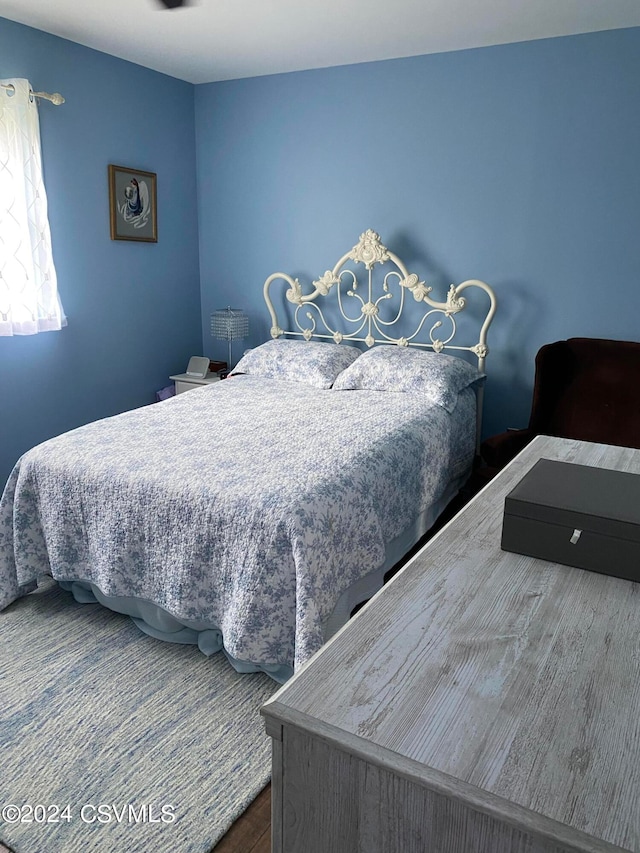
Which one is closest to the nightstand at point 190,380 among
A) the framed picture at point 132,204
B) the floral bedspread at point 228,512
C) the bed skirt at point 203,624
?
the framed picture at point 132,204

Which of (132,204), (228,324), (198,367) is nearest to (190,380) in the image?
(198,367)

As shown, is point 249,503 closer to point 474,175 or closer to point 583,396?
point 583,396

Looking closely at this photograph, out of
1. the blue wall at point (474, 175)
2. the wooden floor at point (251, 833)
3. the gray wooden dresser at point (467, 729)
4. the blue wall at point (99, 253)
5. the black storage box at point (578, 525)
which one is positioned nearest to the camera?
the gray wooden dresser at point (467, 729)

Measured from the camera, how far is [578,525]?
1.01 meters

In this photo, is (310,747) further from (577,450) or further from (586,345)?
(586,345)

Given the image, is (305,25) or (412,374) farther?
(412,374)

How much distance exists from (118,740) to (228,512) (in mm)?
716

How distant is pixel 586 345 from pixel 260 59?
2.40 m

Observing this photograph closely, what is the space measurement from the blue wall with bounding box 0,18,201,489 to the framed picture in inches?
2.0

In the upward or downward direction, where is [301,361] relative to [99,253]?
downward

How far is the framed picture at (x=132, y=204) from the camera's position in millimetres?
3758

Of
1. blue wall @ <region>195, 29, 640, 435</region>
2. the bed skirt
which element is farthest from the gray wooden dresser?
blue wall @ <region>195, 29, 640, 435</region>

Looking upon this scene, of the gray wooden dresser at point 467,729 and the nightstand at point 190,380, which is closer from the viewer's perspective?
the gray wooden dresser at point 467,729

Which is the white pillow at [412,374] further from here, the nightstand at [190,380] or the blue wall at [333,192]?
the nightstand at [190,380]
